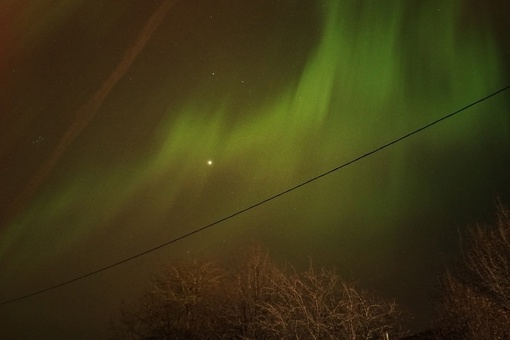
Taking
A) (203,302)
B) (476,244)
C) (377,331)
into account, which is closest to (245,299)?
(203,302)

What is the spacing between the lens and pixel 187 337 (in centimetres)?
3089

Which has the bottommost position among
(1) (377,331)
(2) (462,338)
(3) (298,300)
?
(2) (462,338)

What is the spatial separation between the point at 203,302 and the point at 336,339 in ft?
54.4

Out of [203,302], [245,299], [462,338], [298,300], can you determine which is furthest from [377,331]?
[203,302]

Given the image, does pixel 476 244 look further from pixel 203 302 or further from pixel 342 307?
pixel 203 302

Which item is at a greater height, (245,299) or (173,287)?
(173,287)

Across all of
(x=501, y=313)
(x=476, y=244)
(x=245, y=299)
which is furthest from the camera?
(x=245, y=299)

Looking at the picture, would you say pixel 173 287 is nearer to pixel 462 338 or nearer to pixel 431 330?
pixel 431 330

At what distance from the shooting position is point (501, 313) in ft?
59.2

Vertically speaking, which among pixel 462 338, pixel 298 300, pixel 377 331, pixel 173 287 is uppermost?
pixel 173 287

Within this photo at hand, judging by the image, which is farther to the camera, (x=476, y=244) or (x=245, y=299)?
(x=245, y=299)

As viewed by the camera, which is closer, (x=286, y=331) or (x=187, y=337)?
Answer: (x=286, y=331)

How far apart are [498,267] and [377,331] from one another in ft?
28.5

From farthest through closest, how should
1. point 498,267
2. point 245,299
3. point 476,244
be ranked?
1. point 245,299
2. point 476,244
3. point 498,267
